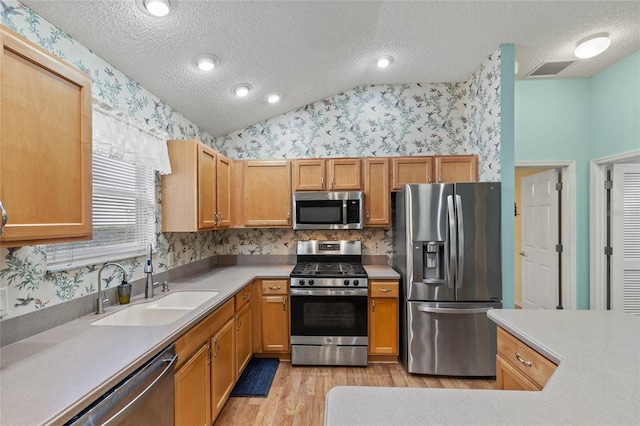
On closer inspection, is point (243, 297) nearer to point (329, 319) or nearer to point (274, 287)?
point (274, 287)

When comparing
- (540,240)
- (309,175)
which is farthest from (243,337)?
(540,240)

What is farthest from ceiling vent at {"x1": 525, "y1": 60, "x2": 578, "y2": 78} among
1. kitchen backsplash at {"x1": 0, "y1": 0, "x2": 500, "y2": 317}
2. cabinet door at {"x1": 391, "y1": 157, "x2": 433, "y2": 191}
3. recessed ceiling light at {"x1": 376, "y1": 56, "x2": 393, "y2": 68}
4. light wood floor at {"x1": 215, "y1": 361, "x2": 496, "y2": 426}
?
light wood floor at {"x1": 215, "y1": 361, "x2": 496, "y2": 426}

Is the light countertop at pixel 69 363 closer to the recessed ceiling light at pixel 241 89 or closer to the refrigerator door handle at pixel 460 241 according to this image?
the recessed ceiling light at pixel 241 89

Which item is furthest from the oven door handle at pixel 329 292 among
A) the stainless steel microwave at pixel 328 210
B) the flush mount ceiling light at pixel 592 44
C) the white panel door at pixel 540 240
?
the flush mount ceiling light at pixel 592 44

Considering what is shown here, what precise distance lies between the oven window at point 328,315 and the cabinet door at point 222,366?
28.2 inches

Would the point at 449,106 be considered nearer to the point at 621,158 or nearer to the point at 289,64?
the point at 621,158

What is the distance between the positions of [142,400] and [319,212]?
2.22 metres

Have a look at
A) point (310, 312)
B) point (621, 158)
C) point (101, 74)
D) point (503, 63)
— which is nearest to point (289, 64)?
point (101, 74)

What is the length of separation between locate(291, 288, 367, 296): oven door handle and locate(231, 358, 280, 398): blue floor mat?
74 centimetres

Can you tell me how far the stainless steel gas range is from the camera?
9.05 feet

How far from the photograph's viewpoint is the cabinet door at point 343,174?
125 inches

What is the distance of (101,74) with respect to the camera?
1.79 metres

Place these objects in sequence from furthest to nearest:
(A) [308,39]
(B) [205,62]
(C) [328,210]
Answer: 1. (C) [328,210]
2. (A) [308,39]
3. (B) [205,62]

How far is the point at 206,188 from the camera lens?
2.56 meters
